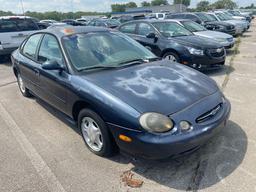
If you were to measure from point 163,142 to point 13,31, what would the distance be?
8.96 m

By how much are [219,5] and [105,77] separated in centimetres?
8591

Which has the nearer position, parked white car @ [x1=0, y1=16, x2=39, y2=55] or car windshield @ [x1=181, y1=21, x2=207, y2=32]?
parked white car @ [x1=0, y1=16, x2=39, y2=55]

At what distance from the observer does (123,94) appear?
2857mm

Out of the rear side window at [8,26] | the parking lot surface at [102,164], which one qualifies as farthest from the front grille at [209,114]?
the rear side window at [8,26]

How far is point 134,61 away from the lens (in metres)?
3.85

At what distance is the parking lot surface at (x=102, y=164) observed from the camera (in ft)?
8.87

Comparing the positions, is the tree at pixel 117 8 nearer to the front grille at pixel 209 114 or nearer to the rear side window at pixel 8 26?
the rear side window at pixel 8 26

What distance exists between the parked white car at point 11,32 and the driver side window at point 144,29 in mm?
4638

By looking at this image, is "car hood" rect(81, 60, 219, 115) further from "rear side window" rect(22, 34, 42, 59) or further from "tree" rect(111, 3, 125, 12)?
"tree" rect(111, 3, 125, 12)

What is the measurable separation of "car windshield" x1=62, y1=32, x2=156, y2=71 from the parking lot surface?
1.16m

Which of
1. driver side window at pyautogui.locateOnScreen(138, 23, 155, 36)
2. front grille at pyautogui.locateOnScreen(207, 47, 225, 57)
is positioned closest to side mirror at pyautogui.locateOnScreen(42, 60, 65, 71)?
front grille at pyautogui.locateOnScreen(207, 47, 225, 57)

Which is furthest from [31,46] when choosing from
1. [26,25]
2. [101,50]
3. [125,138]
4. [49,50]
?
[26,25]

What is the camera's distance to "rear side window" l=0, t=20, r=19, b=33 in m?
9.33

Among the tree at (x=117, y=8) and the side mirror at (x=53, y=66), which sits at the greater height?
the side mirror at (x=53, y=66)
